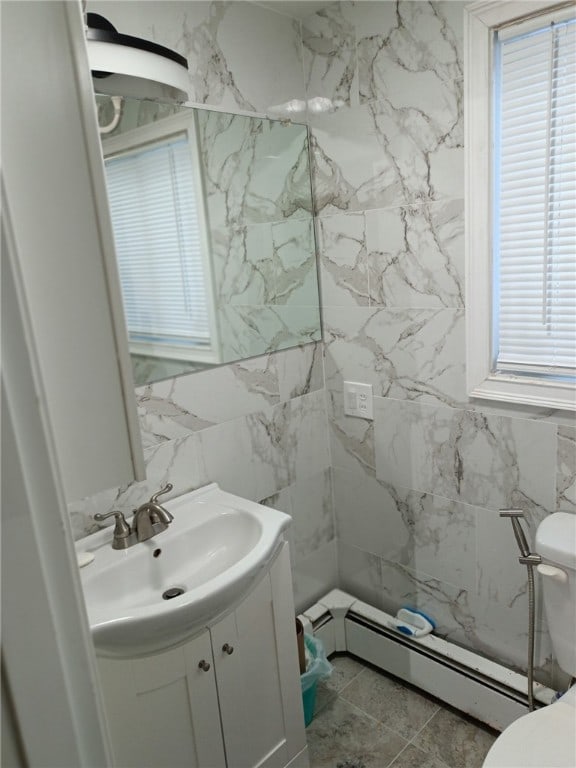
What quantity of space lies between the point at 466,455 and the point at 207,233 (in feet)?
3.69

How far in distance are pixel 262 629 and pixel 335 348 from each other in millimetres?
1055

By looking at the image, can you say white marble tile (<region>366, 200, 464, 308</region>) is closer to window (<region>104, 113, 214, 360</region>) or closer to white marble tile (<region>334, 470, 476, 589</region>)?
window (<region>104, 113, 214, 360</region>)

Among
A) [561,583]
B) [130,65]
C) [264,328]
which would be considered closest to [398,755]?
[561,583]

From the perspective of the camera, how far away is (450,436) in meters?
1.82

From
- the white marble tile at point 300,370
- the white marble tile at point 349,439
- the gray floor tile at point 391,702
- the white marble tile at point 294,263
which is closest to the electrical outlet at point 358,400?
the white marble tile at point 349,439

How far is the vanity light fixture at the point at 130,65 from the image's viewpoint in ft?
3.69

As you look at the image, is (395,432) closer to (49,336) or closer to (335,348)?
(335,348)

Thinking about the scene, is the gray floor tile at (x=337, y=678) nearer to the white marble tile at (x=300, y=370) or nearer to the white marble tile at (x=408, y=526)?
the white marble tile at (x=408, y=526)

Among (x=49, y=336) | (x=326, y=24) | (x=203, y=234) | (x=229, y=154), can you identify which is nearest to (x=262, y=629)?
(x=203, y=234)

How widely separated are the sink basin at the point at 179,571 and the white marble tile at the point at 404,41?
1.41m

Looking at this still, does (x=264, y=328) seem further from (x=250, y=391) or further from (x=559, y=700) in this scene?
(x=559, y=700)

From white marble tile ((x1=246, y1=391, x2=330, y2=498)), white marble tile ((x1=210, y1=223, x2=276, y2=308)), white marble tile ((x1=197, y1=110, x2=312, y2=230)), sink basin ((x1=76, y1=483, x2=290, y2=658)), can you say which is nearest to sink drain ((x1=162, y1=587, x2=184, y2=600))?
sink basin ((x1=76, y1=483, x2=290, y2=658))

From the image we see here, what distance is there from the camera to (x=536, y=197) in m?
1.50

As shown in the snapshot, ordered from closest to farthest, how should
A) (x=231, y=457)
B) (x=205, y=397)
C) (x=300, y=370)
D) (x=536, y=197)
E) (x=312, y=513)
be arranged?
1. (x=536, y=197)
2. (x=205, y=397)
3. (x=231, y=457)
4. (x=300, y=370)
5. (x=312, y=513)
